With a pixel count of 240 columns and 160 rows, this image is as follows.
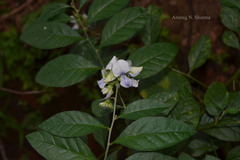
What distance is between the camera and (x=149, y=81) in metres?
1.44

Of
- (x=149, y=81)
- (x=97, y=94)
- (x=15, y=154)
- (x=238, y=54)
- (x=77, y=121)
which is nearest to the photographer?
(x=77, y=121)

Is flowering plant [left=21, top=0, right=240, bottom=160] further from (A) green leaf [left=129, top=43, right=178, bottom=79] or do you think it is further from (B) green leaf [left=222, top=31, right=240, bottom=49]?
(B) green leaf [left=222, top=31, right=240, bottom=49]

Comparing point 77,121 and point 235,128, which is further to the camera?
point 235,128

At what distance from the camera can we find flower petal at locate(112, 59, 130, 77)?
37.2 inches

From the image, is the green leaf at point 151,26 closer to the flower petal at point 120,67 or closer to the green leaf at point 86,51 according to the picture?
the green leaf at point 86,51

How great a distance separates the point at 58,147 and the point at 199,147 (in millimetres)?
799

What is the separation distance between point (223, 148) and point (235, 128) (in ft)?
1.96

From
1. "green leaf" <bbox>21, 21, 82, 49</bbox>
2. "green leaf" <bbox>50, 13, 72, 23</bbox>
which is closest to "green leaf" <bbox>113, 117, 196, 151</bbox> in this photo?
"green leaf" <bbox>21, 21, 82, 49</bbox>

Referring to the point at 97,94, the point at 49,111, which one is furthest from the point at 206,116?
the point at 49,111

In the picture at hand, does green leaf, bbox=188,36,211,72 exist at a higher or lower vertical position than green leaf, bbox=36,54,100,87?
lower

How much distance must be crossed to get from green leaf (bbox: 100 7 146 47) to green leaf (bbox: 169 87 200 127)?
370 millimetres

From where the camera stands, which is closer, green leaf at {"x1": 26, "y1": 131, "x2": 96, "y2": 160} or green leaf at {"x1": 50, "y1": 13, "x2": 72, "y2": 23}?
green leaf at {"x1": 26, "y1": 131, "x2": 96, "y2": 160}

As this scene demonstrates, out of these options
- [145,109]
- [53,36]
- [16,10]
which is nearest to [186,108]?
[145,109]

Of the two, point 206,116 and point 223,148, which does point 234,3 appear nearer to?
point 206,116
